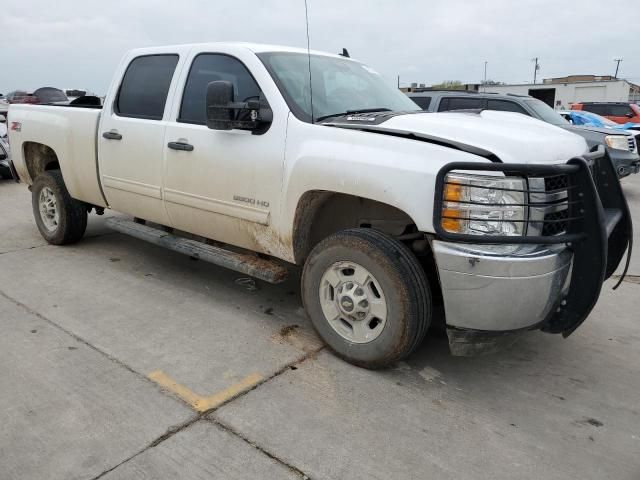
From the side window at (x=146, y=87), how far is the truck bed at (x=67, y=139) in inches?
14.7

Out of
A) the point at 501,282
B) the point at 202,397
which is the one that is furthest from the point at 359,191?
the point at 202,397

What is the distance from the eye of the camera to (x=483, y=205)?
2.66m

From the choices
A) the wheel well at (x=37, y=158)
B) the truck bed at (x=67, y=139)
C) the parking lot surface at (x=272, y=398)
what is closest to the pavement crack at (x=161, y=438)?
the parking lot surface at (x=272, y=398)

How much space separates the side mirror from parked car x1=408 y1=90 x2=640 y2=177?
5647 mm

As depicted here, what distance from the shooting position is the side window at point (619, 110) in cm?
1743

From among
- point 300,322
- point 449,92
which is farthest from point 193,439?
point 449,92

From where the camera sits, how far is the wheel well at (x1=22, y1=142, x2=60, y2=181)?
18.9 feet

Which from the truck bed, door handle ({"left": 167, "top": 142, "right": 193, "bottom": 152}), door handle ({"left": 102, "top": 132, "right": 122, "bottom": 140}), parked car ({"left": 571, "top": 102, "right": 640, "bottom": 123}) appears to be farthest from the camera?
parked car ({"left": 571, "top": 102, "right": 640, "bottom": 123})

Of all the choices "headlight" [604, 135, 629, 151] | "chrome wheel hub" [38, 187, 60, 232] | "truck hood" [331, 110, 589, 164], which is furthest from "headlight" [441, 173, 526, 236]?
"headlight" [604, 135, 629, 151]

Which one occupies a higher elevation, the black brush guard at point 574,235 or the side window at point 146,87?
the side window at point 146,87

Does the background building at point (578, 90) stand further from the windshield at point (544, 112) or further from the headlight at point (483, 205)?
the headlight at point (483, 205)

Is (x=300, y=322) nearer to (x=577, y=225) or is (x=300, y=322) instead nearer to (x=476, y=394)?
(x=476, y=394)

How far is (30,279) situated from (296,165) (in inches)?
114

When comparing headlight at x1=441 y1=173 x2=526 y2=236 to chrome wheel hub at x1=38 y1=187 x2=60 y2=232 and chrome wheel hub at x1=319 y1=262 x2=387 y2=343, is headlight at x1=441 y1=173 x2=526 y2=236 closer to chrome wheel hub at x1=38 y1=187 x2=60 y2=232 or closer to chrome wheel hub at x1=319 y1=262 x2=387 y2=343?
chrome wheel hub at x1=319 y1=262 x2=387 y2=343
